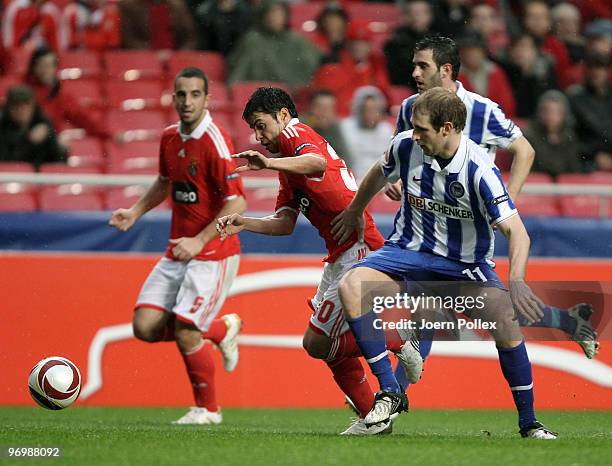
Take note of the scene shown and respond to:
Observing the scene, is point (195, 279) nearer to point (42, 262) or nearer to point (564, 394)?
point (42, 262)

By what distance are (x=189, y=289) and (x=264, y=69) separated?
16.0 feet

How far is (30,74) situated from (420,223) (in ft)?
20.9

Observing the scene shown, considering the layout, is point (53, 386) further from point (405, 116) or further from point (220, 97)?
point (220, 97)

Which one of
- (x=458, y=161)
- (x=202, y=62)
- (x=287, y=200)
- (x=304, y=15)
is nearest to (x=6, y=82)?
(x=202, y=62)

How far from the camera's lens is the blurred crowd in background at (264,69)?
38.5 ft

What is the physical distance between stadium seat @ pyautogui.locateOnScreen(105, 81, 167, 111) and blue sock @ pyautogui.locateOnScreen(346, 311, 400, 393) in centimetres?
621

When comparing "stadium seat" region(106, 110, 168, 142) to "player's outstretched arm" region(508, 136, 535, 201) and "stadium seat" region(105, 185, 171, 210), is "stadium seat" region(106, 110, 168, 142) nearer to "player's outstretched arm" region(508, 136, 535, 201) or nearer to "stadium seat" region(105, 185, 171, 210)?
"stadium seat" region(105, 185, 171, 210)

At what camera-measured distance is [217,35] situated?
42.8 ft

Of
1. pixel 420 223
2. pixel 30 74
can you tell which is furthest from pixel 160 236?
pixel 420 223

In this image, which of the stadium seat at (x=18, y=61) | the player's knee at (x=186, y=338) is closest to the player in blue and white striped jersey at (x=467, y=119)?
the player's knee at (x=186, y=338)

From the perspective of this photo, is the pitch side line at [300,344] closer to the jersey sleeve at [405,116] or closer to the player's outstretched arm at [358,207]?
the jersey sleeve at [405,116]

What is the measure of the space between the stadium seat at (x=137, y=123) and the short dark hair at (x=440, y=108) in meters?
5.97

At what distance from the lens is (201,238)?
8102 millimetres

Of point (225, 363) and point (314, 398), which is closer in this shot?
point (225, 363)
